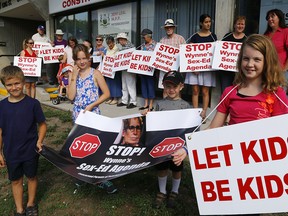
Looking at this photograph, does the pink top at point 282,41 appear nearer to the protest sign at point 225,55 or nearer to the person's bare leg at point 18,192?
the protest sign at point 225,55

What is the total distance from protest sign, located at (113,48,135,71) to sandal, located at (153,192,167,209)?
14.4 ft

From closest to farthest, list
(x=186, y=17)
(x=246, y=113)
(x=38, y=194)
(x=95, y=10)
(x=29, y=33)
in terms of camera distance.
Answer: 1. (x=246, y=113)
2. (x=38, y=194)
3. (x=186, y=17)
4. (x=95, y=10)
5. (x=29, y=33)

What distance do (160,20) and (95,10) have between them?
3080 millimetres

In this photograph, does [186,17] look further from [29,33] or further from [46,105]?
[29,33]

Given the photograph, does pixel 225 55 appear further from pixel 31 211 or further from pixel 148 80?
pixel 31 211

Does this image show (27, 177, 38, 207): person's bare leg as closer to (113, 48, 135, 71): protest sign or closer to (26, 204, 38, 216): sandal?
(26, 204, 38, 216): sandal

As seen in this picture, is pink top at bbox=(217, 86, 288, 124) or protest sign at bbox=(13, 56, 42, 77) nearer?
pink top at bbox=(217, 86, 288, 124)

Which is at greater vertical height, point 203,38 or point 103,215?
point 203,38

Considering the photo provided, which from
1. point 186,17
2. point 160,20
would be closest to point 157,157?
point 186,17

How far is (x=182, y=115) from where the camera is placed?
2578 millimetres

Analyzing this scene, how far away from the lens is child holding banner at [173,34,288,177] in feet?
5.91

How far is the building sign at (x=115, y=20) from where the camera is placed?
835 centimetres

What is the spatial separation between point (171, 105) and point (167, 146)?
17.5 inches

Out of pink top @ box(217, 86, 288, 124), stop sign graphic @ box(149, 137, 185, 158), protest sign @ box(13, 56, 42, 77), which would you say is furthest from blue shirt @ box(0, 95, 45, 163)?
protest sign @ box(13, 56, 42, 77)
